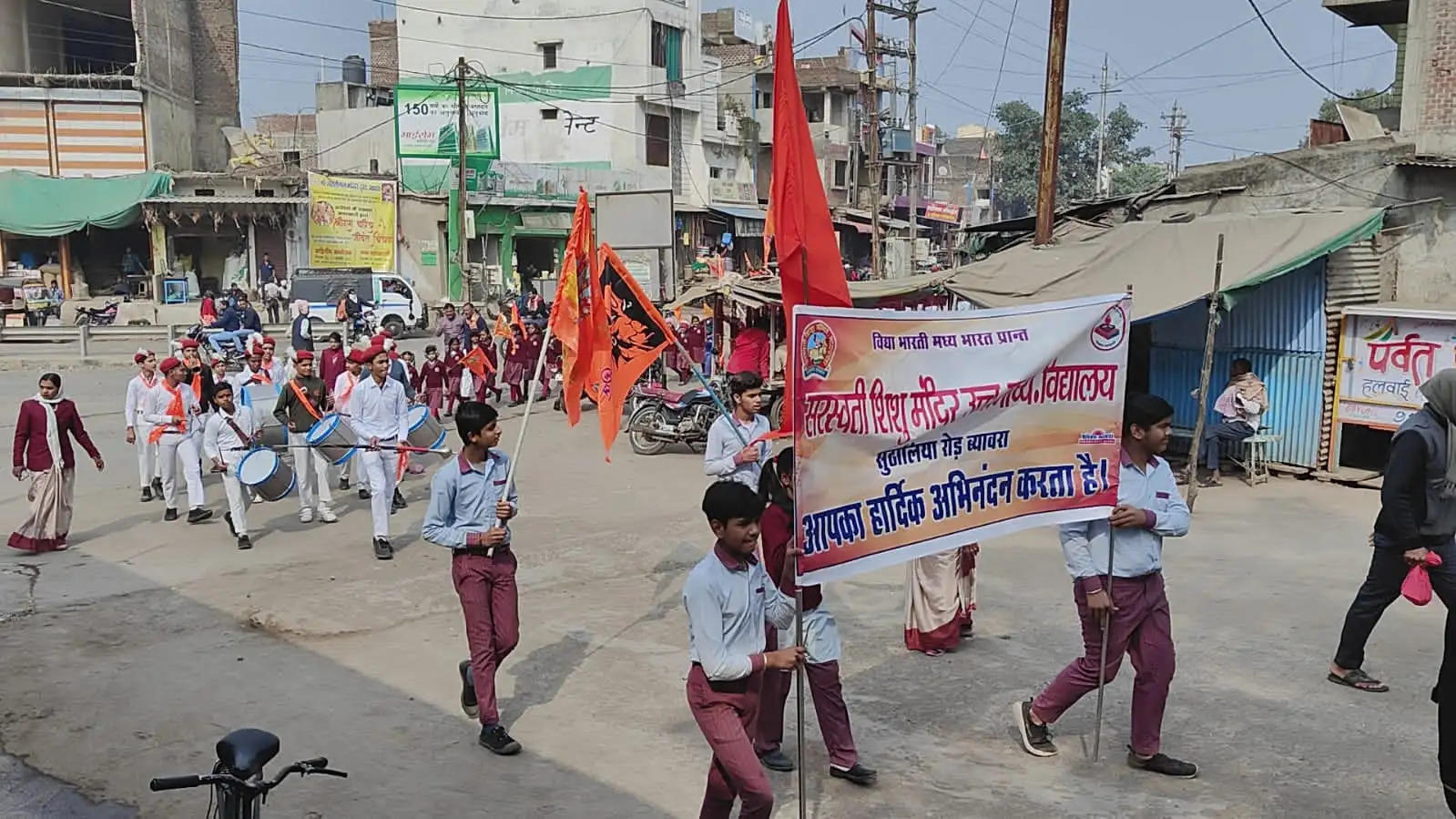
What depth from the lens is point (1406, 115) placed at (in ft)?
49.7

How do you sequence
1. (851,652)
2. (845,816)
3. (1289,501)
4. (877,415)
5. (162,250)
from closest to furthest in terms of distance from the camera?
(877,415), (845,816), (851,652), (1289,501), (162,250)

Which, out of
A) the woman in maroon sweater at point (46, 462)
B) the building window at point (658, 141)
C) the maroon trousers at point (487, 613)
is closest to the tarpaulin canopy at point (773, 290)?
the woman in maroon sweater at point (46, 462)

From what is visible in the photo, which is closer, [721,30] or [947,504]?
[947,504]

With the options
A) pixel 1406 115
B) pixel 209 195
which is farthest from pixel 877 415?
pixel 209 195

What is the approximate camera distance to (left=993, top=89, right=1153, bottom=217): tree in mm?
68125

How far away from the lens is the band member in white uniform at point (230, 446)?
406 inches

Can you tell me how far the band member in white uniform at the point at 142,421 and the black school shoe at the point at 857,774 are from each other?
9.13m

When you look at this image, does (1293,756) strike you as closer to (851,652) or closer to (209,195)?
(851,652)

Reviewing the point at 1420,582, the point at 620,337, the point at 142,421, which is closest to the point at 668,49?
the point at 142,421

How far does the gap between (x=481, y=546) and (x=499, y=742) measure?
962 millimetres

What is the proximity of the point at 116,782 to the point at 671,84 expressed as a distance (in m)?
42.0

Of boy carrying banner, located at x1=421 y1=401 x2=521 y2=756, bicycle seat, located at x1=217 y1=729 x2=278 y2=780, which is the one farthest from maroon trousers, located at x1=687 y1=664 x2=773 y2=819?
boy carrying banner, located at x1=421 y1=401 x2=521 y2=756

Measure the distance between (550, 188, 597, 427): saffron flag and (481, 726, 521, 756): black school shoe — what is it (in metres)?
2.42

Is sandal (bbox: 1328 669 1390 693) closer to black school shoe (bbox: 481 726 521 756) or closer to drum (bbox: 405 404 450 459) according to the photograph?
black school shoe (bbox: 481 726 521 756)
